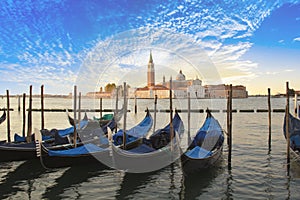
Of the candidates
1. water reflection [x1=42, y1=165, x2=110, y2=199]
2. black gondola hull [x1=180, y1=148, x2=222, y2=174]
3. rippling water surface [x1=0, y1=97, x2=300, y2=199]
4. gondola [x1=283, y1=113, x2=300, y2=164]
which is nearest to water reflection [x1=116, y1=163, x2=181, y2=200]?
rippling water surface [x1=0, y1=97, x2=300, y2=199]

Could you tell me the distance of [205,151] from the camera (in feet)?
24.2

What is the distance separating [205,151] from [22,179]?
16.1 feet

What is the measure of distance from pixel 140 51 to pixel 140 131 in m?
4.35

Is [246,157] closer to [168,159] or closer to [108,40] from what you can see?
[168,159]

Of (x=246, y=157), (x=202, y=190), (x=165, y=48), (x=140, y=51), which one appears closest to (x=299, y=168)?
(x=246, y=157)

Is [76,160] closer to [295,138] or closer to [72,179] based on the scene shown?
[72,179]

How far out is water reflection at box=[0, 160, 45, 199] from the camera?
6073mm

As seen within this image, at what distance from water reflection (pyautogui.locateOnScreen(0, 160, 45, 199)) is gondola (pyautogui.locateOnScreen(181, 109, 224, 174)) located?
3.67 meters

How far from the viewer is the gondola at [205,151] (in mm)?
6492

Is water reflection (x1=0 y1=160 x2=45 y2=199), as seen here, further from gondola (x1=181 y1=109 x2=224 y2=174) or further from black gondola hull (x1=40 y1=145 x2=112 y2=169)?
gondola (x1=181 y1=109 x2=224 y2=174)

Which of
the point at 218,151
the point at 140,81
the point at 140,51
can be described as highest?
the point at 140,51

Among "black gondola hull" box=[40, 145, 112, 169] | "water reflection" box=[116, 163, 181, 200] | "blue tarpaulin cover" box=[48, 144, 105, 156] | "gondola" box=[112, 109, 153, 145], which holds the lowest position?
"water reflection" box=[116, 163, 181, 200]

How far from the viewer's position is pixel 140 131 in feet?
35.2

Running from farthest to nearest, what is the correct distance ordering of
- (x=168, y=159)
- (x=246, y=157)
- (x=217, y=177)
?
1. (x=246, y=157)
2. (x=168, y=159)
3. (x=217, y=177)
